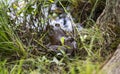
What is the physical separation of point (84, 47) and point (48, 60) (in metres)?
0.27

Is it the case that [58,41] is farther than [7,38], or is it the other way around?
[58,41]

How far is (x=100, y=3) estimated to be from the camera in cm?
288

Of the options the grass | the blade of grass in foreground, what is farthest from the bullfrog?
the blade of grass in foreground

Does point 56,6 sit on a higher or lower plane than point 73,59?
higher

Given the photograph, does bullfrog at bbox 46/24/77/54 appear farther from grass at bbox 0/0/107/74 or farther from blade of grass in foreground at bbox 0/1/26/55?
blade of grass in foreground at bbox 0/1/26/55

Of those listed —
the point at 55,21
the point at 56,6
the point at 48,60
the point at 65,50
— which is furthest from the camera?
the point at 56,6

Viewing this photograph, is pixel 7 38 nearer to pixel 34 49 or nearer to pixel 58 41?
pixel 34 49

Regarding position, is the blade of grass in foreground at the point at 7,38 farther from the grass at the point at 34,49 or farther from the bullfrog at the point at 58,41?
the bullfrog at the point at 58,41

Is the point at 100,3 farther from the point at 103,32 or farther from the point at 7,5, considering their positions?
the point at 7,5

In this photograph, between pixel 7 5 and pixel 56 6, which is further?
pixel 56 6

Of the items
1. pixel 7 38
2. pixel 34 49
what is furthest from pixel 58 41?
pixel 7 38

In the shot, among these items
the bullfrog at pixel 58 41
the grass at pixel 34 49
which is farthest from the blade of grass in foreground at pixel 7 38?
the bullfrog at pixel 58 41

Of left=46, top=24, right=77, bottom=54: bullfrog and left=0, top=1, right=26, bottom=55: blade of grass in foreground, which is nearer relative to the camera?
left=0, top=1, right=26, bottom=55: blade of grass in foreground

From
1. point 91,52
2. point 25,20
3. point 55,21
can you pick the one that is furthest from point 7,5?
point 91,52
